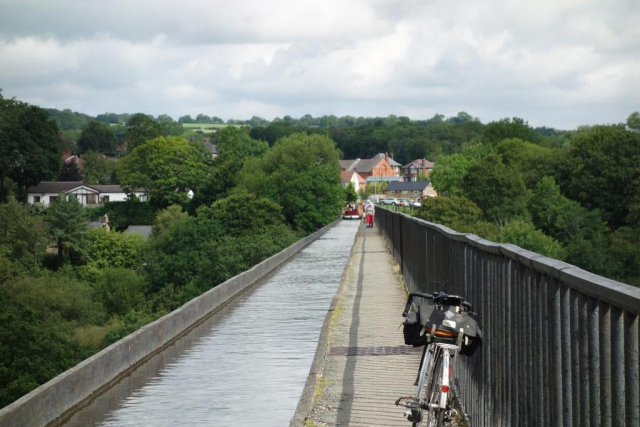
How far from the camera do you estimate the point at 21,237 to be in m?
102

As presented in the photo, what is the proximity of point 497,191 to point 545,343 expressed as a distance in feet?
419

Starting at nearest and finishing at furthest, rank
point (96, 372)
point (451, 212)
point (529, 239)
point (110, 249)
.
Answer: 1. point (96, 372)
2. point (529, 239)
3. point (451, 212)
4. point (110, 249)

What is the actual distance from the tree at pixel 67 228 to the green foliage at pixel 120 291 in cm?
1380

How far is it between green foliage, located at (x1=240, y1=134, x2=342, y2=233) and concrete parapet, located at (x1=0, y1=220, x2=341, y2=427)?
78978 millimetres

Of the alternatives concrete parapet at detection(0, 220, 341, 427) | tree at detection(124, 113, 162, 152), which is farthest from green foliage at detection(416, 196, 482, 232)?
tree at detection(124, 113, 162, 152)

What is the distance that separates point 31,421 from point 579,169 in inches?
4425

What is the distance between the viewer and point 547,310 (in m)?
4.89

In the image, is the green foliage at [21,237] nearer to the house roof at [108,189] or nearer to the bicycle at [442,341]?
the house roof at [108,189]

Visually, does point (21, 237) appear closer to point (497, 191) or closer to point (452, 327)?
point (497, 191)

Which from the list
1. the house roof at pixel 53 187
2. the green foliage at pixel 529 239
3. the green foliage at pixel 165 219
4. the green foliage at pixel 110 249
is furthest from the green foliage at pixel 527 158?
the house roof at pixel 53 187

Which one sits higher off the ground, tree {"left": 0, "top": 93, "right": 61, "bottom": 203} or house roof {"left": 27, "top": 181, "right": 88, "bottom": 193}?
tree {"left": 0, "top": 93, "right": 61, "bottom": 203}

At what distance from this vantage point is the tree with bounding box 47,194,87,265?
110312 millimetres

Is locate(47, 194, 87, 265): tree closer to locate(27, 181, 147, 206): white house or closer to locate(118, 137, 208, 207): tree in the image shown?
locate(118, 137, 208, 207): tree

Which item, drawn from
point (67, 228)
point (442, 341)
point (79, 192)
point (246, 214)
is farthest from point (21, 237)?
point (442, 341)
